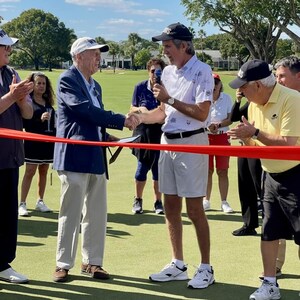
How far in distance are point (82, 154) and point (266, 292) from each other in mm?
1992

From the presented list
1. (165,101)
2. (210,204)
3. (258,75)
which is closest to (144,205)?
(210,204)

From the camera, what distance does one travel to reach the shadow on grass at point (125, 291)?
5164 mm

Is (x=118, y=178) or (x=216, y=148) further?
(x=118, y=178)

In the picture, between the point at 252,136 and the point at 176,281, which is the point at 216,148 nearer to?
the point at 252,136

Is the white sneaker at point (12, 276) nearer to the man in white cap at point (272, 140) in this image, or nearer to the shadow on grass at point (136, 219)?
the man in white cap at point (272, 140)

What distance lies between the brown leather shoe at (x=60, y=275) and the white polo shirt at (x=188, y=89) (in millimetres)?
1621

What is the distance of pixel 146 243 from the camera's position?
22.4 ft

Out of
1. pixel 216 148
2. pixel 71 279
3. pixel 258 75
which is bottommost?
pixel 71 279

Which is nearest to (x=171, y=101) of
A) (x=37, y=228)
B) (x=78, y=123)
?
(x=78, y=123)

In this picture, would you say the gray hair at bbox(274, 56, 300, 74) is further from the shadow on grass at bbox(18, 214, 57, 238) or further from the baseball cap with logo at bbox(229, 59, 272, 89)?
the shadow on grass at bbox(18, 214, 57, 238)

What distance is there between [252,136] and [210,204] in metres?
4.45

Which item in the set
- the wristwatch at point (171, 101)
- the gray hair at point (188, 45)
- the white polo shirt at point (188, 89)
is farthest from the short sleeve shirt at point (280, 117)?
the gray hair at point (188, 45)

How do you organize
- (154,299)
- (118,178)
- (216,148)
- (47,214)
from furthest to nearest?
(118,178), (47,214), (154,299), (216,148)

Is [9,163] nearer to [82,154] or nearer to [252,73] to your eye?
[82,154]
